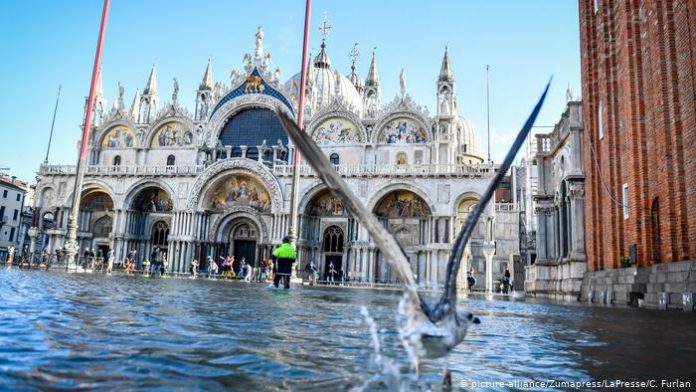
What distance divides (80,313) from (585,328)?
5698 millimetres

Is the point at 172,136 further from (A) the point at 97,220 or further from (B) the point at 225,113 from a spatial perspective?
(A) the point at 97,220

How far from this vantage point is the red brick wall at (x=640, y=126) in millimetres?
11312

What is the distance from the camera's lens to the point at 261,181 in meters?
34.8

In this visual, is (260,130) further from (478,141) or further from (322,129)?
(478,141)

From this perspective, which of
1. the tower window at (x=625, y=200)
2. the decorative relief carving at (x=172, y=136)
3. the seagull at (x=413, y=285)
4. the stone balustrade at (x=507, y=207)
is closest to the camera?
the seagull at (x=413, y=285)

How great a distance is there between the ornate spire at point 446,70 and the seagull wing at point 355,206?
35442mm

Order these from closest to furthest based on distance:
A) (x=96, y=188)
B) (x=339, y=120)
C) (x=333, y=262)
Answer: (x=333, y=262) → (x=339, y=120) → (x=96, y=188)

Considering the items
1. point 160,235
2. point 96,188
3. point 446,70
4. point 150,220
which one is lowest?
point 160,235

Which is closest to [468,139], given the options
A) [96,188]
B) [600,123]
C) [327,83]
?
[327,83]

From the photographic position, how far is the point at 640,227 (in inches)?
520

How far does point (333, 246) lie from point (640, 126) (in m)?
24.5

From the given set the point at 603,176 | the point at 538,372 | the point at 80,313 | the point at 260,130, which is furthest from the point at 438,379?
the point at 260,130

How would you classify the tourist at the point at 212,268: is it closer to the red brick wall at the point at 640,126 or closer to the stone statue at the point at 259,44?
the stone statue at the point at 259,44

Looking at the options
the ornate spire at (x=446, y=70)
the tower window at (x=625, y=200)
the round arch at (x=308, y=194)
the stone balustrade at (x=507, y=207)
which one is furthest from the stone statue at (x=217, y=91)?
the tower window at (x=625, y=200)
